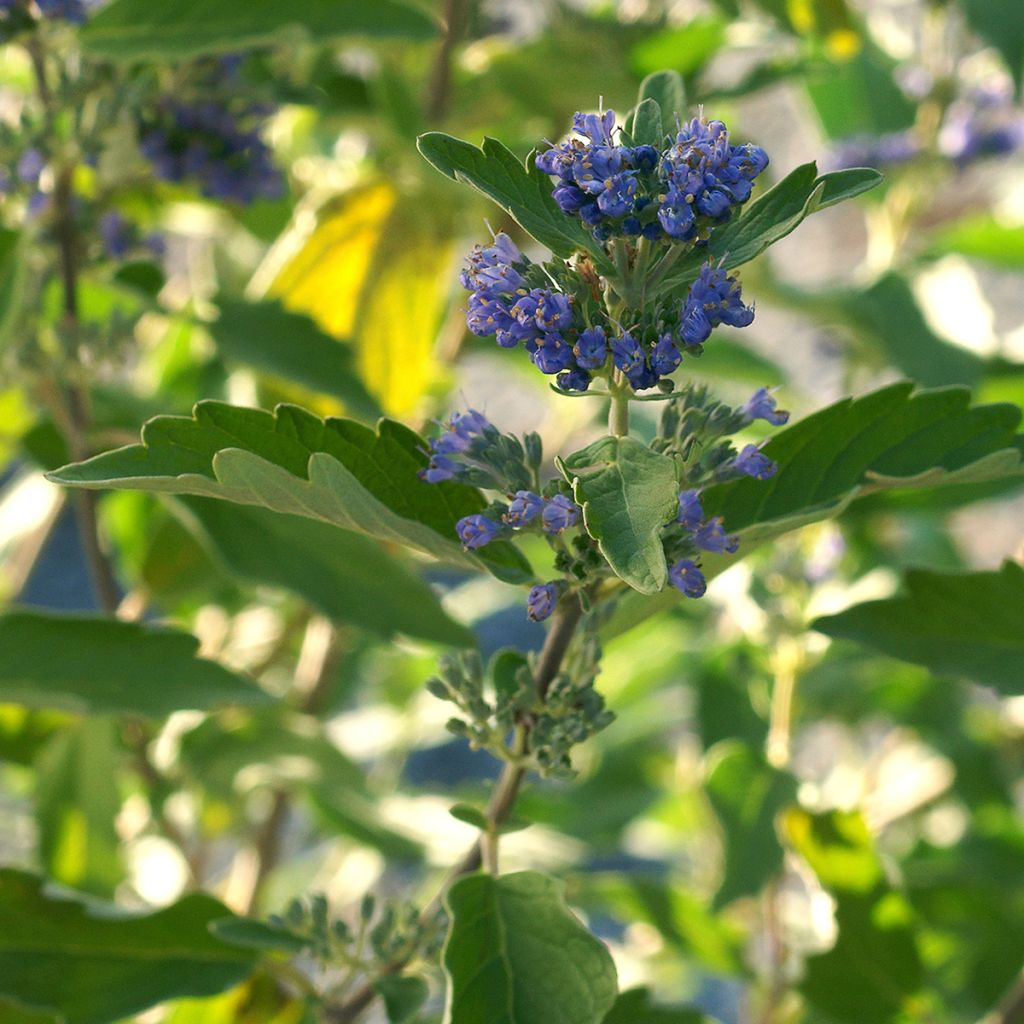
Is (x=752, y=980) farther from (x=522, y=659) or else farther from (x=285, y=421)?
(x=285, y=421)

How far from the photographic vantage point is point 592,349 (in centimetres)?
35

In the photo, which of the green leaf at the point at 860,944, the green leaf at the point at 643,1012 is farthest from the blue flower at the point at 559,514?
the green leaf at the point at 860,944

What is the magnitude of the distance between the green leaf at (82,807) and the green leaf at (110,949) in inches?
5.8

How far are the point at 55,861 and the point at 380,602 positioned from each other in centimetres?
27

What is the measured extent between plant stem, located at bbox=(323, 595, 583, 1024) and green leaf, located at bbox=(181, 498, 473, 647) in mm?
112

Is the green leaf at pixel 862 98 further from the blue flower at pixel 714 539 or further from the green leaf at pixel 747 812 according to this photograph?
the blue flower at pixel 714 539

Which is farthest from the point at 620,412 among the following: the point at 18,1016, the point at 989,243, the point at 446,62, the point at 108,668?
the point at 989,243

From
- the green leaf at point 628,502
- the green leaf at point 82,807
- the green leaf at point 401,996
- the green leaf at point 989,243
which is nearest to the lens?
the green leaf at point 628,502

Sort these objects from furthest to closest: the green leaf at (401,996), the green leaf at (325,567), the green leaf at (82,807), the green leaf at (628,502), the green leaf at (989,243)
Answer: the green leaf at (989,243) → the green leaf at (82,807) → the green leaf at (325,567) → the green leaf at (401,996) → the green leaf at (628,502)

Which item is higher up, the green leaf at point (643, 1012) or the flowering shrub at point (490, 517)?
the flowering shrub at point (490, 517)

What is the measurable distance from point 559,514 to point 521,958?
0.14 m

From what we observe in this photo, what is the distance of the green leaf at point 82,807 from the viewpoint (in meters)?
0.66

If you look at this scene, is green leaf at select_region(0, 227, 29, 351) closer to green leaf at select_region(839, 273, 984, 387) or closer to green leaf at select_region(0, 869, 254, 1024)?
green leaf at select_region(0, 869, 254, 1024)

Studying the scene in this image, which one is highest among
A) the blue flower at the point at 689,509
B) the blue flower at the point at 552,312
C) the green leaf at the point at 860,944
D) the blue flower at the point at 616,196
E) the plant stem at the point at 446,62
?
the plant stem at the point at 446,62
